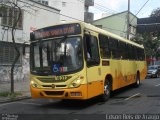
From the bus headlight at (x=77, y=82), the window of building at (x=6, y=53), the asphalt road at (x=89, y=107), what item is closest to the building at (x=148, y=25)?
the window of building at (x=6, y=53)

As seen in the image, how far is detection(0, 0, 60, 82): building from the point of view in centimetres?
2548

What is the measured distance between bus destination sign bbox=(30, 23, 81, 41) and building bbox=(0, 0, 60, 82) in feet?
30.8

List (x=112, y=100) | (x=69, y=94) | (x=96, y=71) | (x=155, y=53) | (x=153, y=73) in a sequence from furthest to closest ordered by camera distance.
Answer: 1. (x=155, y=53)
2. (x=153, y=73)
3. (x=112, y=100)
4. (x=96, y=71)
5. (x=69, y=94)

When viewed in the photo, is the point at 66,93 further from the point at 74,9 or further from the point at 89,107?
the point at 74,9

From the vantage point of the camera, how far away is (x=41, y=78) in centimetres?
1383

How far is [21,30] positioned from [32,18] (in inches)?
71.3

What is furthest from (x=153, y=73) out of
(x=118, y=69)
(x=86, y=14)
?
(x=118, y=69)

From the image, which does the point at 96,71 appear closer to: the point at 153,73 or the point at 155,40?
the point at 153,73

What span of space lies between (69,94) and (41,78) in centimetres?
136

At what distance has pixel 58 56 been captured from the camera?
13.6 meters

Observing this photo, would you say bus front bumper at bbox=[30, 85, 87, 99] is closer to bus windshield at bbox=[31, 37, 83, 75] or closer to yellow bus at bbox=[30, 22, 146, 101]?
yellow bus at bbox=[30, 22, 146, 101]

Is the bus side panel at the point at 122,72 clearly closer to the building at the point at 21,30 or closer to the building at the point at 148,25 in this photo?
the building at the point at 21,30

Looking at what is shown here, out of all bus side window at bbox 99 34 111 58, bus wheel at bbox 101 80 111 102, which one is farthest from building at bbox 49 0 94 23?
bus wheel at bbox 101 80 111 102

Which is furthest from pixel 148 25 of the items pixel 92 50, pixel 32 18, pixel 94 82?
pixel 94 82
